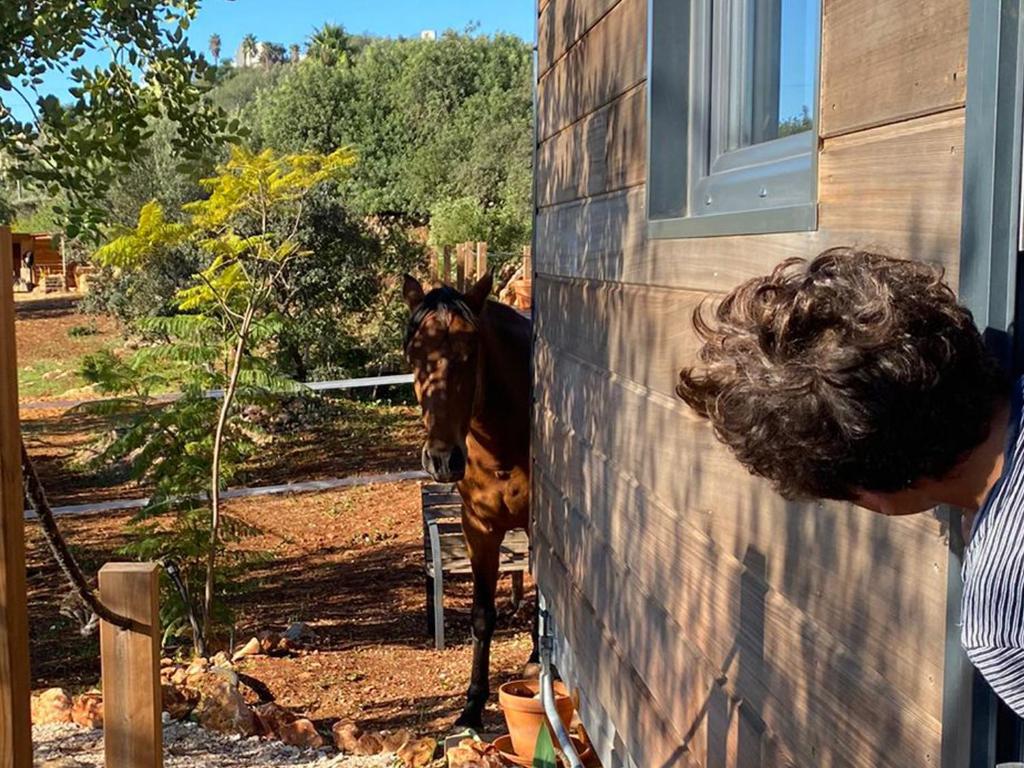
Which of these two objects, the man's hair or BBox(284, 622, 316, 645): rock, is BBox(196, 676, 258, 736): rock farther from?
the man's hair

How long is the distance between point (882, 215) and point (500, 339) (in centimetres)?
403

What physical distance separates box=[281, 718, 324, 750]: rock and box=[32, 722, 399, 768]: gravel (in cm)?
8

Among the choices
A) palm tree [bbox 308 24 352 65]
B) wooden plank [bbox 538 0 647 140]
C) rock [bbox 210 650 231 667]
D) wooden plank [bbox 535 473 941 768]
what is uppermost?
palm tree [bbox 308 24 352 65]

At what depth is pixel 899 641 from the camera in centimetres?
129

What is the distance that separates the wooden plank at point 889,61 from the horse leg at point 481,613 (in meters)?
4.34

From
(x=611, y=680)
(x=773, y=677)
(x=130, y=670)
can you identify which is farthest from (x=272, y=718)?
(x=773, y=677)

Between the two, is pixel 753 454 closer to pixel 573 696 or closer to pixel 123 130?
pixel 573 696

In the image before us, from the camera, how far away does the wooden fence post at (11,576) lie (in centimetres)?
185

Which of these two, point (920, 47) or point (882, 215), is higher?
point (920, 47)

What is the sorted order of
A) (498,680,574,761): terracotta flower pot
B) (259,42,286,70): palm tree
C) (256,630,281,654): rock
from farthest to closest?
(259,42,286,70): palm tree, (256,630,281,654): rock, (498,680,574,761): terracotta flower pot

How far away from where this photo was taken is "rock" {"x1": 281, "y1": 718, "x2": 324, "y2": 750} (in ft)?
16.3

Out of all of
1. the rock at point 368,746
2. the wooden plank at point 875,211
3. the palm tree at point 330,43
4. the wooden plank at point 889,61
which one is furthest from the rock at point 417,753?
the palm tree at point 330,43

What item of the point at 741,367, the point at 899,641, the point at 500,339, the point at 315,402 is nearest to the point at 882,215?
the point at 741,367

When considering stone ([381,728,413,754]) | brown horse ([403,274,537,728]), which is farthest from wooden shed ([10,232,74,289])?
stone ([381,728,413,754])
